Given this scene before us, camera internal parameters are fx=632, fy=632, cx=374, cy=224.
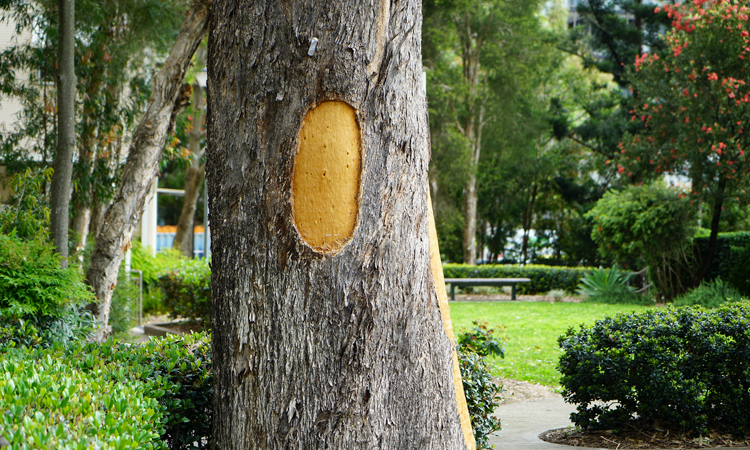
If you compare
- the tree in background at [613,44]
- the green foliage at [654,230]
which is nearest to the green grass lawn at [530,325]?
the green foliage at [654,230]

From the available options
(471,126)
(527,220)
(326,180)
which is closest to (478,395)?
(326,180)

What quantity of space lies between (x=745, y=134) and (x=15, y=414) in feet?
51.4

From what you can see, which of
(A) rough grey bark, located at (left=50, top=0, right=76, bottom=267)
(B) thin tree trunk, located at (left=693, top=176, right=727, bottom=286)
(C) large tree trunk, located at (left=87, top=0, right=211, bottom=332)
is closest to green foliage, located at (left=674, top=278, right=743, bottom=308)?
(B) thin tree trunk, located at (left=693, top=176, right=727, bottom=286)

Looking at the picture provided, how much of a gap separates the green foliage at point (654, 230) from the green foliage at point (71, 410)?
49.2 ft

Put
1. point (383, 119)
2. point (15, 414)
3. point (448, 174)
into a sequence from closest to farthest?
1. point (15, 414)
2. point (383, 119)
3. point (448, 174)

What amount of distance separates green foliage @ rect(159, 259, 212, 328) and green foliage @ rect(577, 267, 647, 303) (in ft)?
35.0

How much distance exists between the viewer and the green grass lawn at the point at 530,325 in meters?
8.59

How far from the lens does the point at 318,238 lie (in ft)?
8.27

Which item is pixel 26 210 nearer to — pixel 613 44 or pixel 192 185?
pixel 192 185

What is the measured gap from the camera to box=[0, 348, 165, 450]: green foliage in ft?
6.40

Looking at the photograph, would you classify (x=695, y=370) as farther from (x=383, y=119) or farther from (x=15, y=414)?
(x=15, y=414)

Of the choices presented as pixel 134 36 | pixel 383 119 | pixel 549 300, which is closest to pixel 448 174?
pixel 549 300

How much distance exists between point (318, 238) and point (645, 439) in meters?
3.71

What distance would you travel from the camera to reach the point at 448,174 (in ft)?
79.7
